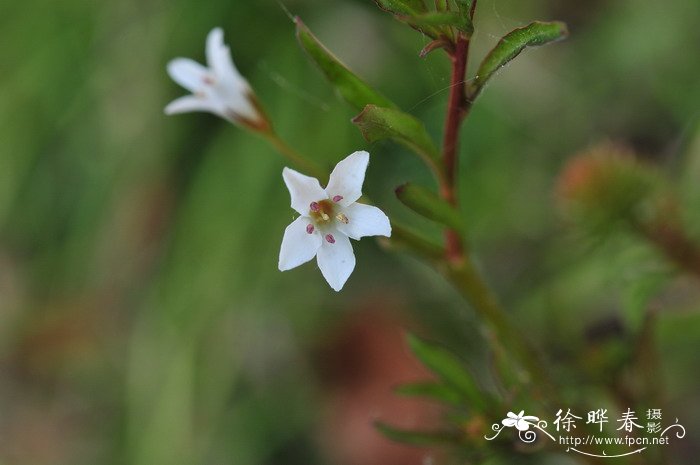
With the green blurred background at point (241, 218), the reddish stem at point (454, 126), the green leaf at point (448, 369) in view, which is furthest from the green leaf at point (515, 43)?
the green blurred background at point (241, 218)

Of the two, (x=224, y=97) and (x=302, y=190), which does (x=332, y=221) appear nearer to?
(x=302, y=190)

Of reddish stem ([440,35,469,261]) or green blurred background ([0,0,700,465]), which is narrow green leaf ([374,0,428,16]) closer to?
reddish stem ([440,35,469,261])

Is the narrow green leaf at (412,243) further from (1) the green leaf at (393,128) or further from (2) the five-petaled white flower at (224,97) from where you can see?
(2) the five-petaled white flower at (224,97)

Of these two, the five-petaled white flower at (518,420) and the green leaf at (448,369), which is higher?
the green leaf at (448,369)

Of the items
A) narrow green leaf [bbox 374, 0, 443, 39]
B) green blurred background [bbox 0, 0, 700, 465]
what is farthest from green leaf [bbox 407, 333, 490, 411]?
green blurred background [bbox 0, 0, 700, 465]

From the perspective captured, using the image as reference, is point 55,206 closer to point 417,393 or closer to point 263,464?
point 263,464
